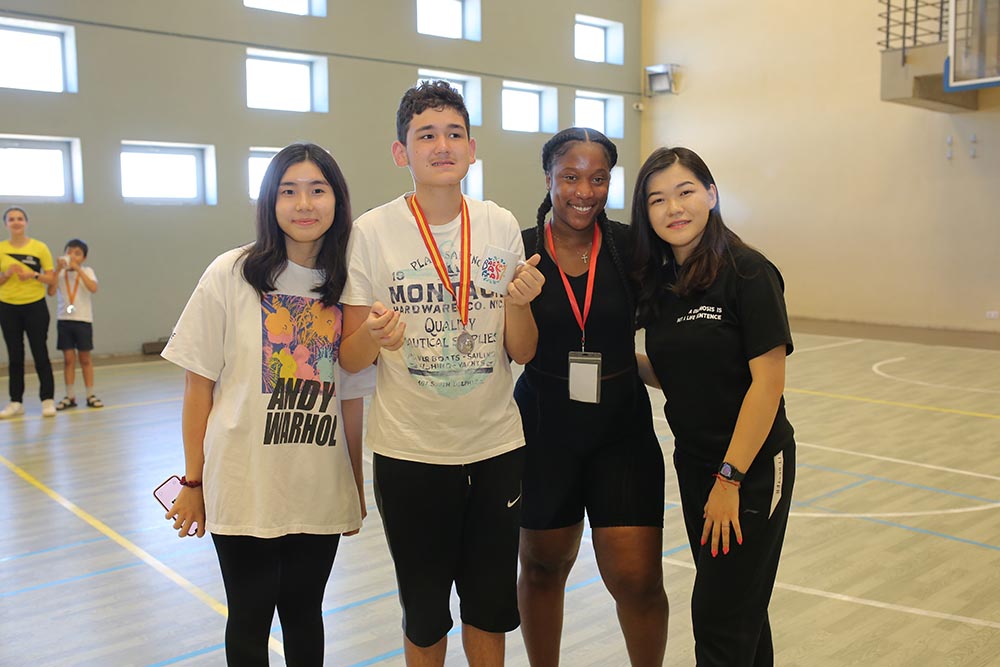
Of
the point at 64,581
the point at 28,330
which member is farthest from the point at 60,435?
the point at 64,581

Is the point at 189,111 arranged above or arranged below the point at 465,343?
above

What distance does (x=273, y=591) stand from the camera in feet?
7.14

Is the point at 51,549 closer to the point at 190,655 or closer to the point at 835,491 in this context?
the point at 190,655

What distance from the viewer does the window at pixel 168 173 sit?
37.3ft

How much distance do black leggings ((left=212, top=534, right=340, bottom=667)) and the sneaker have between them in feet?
20.2

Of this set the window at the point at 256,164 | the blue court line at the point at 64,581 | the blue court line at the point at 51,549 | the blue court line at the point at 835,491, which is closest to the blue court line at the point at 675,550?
the blue court line at the point at 835,491

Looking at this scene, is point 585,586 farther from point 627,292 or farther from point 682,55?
point 682,55

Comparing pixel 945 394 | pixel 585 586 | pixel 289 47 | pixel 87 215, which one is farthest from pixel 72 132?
pixel 945 394

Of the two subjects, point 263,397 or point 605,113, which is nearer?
point 263,397

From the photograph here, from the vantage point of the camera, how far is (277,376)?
2150 mm

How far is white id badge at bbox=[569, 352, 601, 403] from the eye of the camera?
7.72 feet

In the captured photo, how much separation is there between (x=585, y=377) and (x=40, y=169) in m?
10.5

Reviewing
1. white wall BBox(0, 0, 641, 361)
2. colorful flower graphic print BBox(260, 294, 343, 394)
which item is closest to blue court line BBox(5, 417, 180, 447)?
white wall BBox(0, 0, 641, 361)

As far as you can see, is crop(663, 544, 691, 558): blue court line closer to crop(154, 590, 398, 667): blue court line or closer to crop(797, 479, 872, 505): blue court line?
crop(797, 479, 872, 505): blue court line
